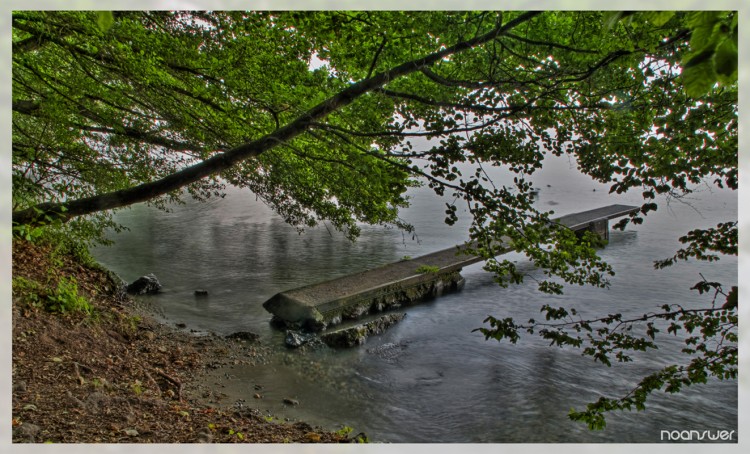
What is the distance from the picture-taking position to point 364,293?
505 cm

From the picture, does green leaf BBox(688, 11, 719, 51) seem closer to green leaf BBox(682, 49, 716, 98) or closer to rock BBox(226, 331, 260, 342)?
green leaf BBox(682, 49, 716, 98)

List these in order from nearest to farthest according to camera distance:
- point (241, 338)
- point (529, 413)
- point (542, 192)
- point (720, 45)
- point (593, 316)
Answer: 1. point (720, 45)
2. point (529, 413)
3. point (241, 338)
4. point (593, 316)
5. point (542, 192)

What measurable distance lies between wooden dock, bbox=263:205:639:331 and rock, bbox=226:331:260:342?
13.5 inches

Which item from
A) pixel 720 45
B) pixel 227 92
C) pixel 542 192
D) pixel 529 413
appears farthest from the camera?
pixel 542 192

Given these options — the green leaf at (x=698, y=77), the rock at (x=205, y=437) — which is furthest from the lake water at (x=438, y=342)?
the green leaf at (x=698, y=77)

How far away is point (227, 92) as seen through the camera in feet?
12.1

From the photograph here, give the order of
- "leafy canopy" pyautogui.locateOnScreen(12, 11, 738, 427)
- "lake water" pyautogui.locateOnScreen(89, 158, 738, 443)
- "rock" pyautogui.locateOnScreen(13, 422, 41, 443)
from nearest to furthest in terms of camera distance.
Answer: "rock" pyautogui.locateOnScreen(13, 422, 41, 443) → "leafy canopy" pyautogui.locateOnScreen(12, 11, 738, 427) → "lake water" pyautogui.locateOnScreen(89, 158, 738, 443)

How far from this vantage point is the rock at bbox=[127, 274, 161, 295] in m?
5.37

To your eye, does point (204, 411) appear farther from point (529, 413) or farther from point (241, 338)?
point (529, 413)

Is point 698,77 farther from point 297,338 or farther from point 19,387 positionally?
point 297,338

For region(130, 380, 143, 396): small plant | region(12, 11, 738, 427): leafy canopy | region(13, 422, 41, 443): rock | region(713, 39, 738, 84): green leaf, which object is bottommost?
region(13, 422, 41, 443): rock

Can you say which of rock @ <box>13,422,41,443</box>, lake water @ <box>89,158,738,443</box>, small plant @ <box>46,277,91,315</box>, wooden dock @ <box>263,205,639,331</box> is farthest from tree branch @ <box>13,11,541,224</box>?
wooden dock @ <box>263,205,639,331</box>
